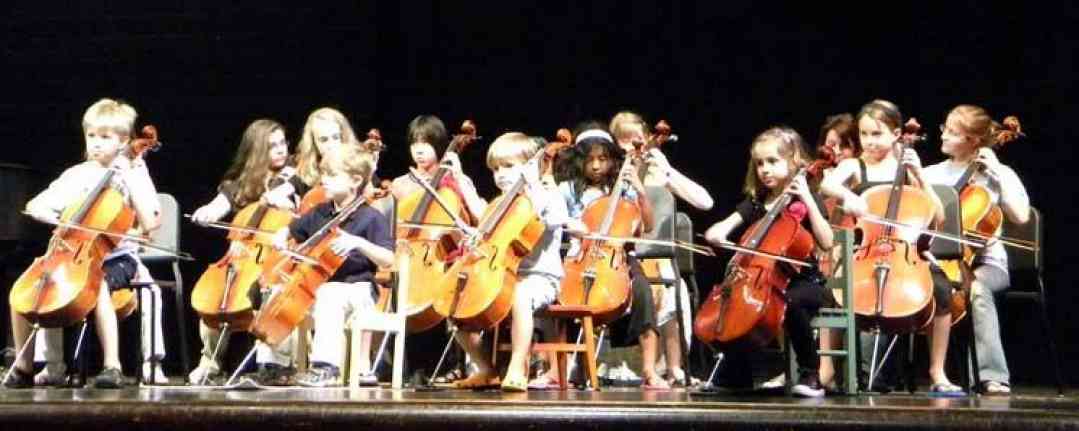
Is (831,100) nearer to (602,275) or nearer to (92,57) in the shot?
(602,275)

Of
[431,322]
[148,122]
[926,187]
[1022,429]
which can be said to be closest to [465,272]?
[431,322]

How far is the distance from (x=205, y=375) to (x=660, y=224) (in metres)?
1.67

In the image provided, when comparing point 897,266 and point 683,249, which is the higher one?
point 683,249

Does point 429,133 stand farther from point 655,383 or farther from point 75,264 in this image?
point 75,264

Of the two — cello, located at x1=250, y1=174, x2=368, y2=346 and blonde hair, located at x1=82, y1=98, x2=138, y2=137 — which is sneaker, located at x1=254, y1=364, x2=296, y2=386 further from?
blonde hair, located at x1=82, y1=98, x2=138, y2=137

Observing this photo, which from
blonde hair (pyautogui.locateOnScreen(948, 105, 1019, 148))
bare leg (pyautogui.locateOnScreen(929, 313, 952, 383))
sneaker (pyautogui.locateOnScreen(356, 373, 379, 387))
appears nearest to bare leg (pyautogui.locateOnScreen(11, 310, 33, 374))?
sneaker (pyautogui.locateOnScreen(356, 373, 379, 387))

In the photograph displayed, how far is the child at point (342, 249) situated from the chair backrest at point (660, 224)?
0.95 m

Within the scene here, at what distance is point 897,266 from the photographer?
4.86 m

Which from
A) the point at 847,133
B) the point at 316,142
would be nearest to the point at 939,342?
the point at 847,133

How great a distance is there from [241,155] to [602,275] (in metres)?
1.69

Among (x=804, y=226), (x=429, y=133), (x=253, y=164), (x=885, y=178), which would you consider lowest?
(x=804, y=226)

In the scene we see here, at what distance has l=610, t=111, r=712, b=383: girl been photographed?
237 inches

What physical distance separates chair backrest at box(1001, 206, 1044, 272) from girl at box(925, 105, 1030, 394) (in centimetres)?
8

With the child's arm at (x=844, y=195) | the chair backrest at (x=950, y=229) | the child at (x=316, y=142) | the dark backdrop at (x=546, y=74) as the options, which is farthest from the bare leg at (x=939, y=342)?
the child at (x=316, y=142)
